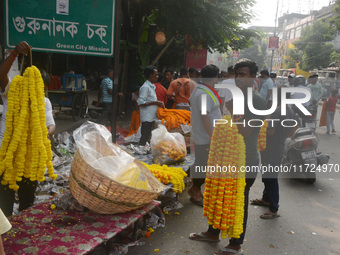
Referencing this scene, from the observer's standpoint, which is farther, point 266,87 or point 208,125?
point 266,87

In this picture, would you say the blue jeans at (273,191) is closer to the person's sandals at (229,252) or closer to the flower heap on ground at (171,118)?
the person's sandals at (229,252)

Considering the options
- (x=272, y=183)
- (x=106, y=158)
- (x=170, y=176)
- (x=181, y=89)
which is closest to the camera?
(x=106, y=158)

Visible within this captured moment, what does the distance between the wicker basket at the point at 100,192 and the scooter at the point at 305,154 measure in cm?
387

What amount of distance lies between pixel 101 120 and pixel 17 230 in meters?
5.81

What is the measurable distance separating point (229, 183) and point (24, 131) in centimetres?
198

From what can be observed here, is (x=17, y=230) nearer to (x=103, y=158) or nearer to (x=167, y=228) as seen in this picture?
(x=103, y=158)

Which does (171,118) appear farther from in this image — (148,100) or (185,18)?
(185,18)

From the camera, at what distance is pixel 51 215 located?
301 cm

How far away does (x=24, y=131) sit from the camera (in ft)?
9.23

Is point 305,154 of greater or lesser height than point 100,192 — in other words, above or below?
below

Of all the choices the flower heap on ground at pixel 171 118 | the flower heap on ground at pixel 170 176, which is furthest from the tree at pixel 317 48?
the flower heap on ground at pixel 170 176

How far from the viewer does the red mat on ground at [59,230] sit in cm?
248

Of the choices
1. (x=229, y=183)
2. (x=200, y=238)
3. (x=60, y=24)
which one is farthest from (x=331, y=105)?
(x=60, y=24)

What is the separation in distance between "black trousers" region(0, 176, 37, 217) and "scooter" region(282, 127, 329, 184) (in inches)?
186
